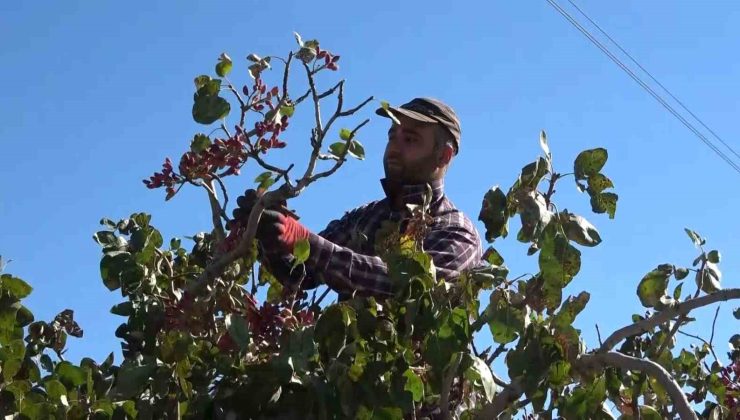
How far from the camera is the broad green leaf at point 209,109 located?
10.3 feet

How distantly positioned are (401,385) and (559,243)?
446mm

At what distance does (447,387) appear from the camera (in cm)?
279

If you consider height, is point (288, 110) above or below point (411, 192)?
below

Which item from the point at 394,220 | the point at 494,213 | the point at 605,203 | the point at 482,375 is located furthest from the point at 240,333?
the point at 394,220

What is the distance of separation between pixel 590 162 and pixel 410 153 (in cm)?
107

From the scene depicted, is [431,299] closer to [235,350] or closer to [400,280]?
[400,280]

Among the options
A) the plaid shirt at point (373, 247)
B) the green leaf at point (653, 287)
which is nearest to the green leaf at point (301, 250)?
the plaid shirt at point (373, 247)

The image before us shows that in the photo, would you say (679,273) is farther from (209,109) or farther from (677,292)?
(209,109)

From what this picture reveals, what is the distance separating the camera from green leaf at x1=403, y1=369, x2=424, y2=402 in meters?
2.69

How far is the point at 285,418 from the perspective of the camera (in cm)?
270

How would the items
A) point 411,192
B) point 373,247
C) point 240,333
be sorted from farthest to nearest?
point 411,192 → point 373,247 → point 240,333

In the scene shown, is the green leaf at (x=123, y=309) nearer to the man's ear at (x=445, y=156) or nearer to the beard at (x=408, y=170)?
the beard at (x=408, y=170)

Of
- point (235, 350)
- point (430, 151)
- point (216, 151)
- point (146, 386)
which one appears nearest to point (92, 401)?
point (146, 386)

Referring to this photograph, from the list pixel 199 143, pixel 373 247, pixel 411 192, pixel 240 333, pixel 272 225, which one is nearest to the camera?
pixel 240 333
